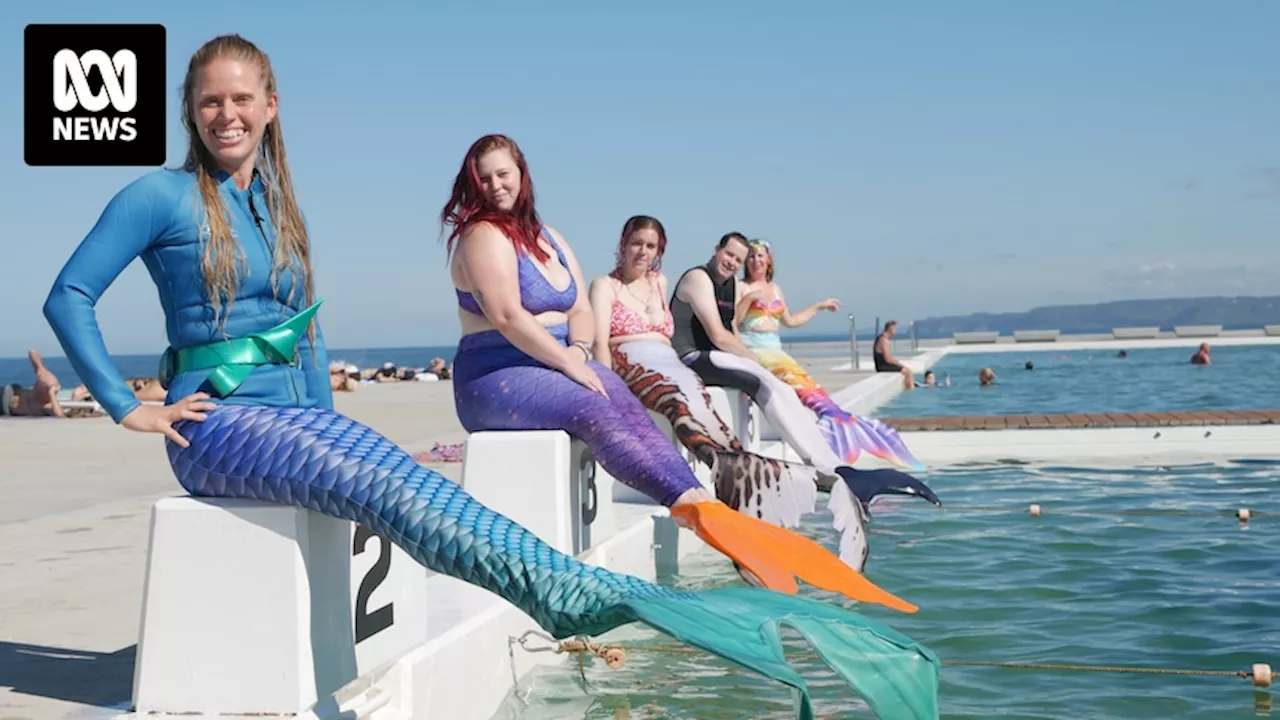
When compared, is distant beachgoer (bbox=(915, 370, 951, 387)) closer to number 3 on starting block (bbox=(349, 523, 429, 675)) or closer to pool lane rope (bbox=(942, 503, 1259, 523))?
pool lane rope (bbox=(942, 503, 1259, 523))

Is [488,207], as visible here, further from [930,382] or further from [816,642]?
[930,382]

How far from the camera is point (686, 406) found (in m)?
7.45

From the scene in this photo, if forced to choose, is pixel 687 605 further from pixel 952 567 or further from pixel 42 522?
pixel 42 522

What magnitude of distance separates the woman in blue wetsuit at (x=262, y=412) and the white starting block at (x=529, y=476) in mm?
1902

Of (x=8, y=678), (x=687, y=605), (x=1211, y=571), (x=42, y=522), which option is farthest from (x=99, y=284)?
(x=1211, y=571)

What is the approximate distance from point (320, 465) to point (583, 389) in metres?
2.23

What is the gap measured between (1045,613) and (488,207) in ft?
10.2

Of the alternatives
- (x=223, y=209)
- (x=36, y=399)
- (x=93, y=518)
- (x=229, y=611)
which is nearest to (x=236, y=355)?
(x=223, y=209)

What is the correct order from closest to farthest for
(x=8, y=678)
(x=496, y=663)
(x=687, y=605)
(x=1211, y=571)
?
(x=687, y=605), (x=8, y=678), (x=496, y=663), (x=1211, y=571)

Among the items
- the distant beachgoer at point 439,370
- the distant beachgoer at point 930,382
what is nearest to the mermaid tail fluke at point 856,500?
the distant beachgoer at point 930,382

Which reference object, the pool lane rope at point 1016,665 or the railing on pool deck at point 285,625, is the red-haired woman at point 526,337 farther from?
the railing on pool deck at point 285,625

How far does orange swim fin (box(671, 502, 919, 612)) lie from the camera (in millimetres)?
4422

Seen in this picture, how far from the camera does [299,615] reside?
346 centimetres

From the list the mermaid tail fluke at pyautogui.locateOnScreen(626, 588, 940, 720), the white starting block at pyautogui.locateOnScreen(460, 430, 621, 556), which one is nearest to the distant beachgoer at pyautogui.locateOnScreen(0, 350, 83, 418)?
the white starting block at pyautogui.locateOnScreen(460, 430, 621, 556)
